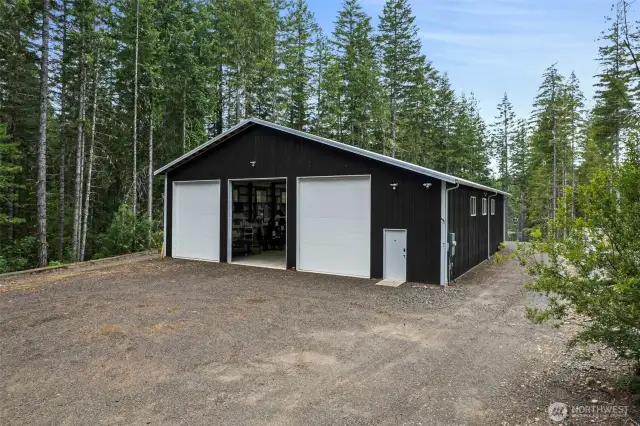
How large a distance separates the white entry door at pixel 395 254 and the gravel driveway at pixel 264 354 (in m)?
1.01

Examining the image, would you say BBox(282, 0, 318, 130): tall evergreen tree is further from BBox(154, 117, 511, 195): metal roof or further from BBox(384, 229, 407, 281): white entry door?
BBox(384, 229, 407, 281): white entry door

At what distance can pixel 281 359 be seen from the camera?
455 centimetres

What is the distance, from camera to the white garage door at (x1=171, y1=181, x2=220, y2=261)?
12578mm

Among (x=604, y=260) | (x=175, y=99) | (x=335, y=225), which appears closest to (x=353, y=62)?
(x=175, y=99)

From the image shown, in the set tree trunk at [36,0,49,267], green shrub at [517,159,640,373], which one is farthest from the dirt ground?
tree trunk at [36,0,49,267]

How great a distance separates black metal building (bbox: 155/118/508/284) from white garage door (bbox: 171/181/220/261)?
0.03 m

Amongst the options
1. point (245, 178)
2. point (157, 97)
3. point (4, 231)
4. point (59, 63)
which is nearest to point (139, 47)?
point (157, 97)

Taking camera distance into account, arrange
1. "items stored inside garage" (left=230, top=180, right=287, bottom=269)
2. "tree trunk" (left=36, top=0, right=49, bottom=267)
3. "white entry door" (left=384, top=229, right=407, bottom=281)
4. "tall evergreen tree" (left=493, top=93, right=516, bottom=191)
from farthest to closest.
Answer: "tall evergreen tree" (left=493, top=93, right=516, bottom=191) < "items stored inside garage" (left=230, top=180, right=287, bottom=269) < "tree trunk" (left=36, top=0, right=49, bottom=267) < "white entry door" (left=384, top=229, right=407, bottom=281)

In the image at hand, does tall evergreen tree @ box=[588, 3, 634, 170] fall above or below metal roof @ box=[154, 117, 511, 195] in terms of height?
above

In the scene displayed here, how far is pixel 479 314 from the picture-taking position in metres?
6.72

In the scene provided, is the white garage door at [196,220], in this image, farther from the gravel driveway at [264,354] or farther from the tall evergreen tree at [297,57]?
the tall evergreen tree at [297,57]

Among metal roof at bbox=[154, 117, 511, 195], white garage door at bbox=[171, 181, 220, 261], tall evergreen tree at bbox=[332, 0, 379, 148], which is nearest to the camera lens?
metal roof at bbox=[154, 117, 511, 195]

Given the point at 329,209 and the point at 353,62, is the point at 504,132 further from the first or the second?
the point at 329,209

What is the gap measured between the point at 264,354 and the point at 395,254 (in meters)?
5.54
